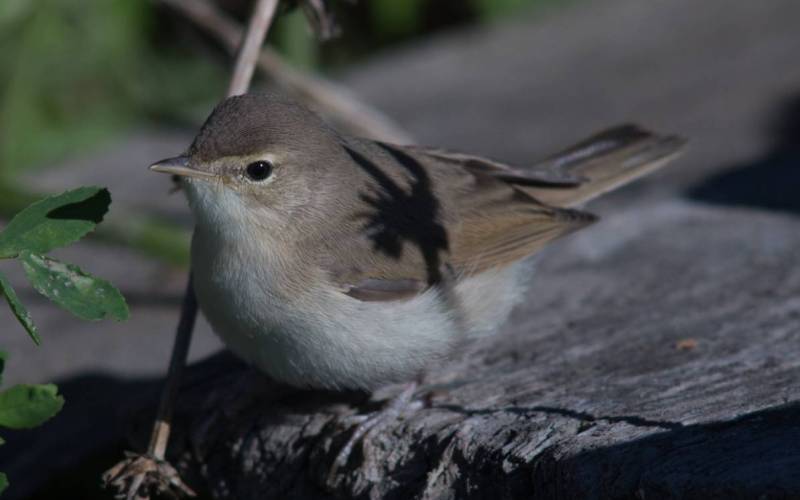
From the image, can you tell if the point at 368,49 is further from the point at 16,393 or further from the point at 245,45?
the point at 16,393

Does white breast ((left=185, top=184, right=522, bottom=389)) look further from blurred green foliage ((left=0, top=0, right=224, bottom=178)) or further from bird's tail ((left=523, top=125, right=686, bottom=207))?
blurred green foliage ((left=0, top=0, right=224, bottom=178))

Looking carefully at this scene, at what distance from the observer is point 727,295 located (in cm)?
405

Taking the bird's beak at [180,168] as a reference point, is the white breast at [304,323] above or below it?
below

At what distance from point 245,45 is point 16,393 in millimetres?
1743

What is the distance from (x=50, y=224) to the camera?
2.60 m

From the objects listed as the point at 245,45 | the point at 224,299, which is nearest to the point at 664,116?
the point at 245,45

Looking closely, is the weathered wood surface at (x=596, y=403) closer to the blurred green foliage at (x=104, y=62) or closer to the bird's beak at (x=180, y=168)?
the bird's beak at (x=180, y=168)

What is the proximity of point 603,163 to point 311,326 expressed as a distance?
1.55 m

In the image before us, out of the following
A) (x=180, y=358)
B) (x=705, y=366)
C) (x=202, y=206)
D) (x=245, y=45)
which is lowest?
(x=705, y=366)

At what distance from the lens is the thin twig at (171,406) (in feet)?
10.9

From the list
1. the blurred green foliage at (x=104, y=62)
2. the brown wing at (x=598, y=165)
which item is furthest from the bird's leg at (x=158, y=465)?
the blurred green foliage at (x=104, y=62)

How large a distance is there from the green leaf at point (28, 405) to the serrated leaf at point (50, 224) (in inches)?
12.8

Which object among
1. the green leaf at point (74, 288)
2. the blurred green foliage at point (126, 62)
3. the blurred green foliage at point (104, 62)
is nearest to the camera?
the green leaf at point (74, 288)

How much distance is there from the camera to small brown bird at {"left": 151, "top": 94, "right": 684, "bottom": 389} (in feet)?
11.3
